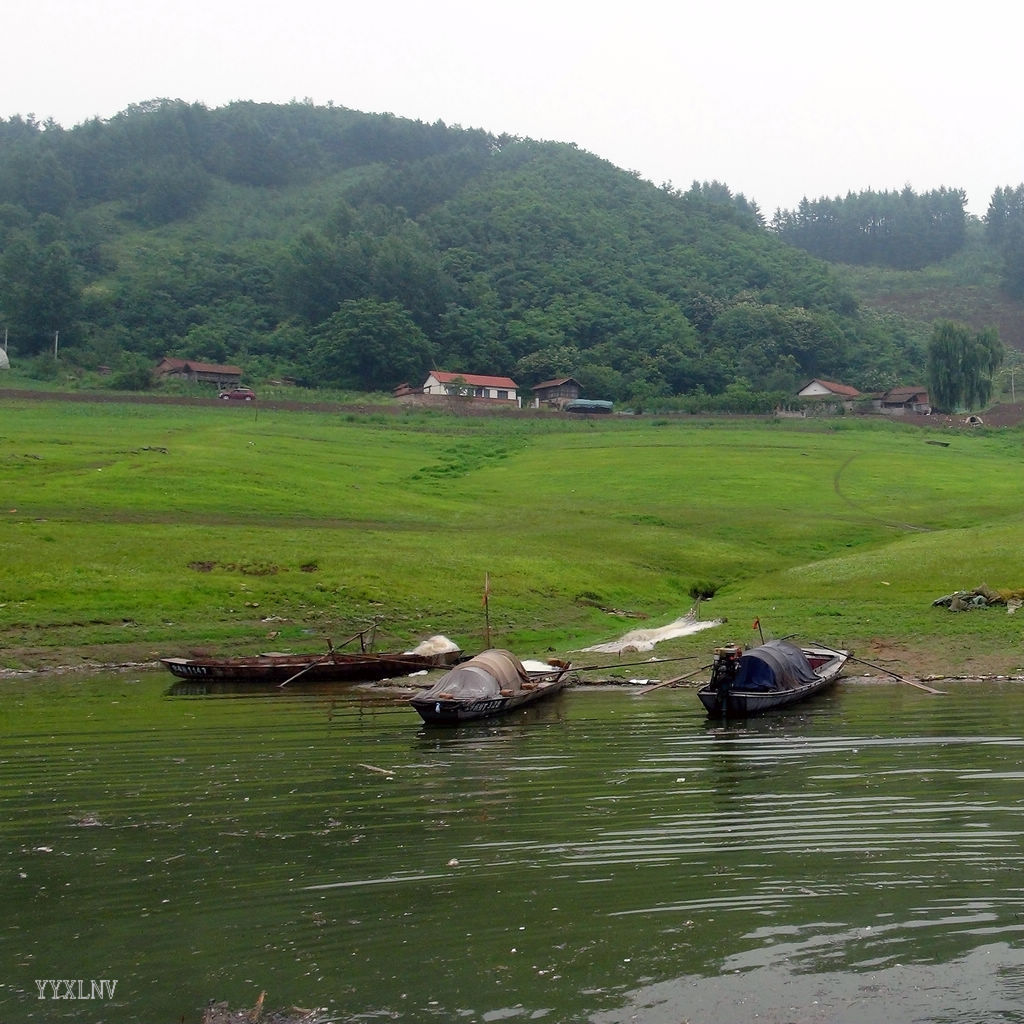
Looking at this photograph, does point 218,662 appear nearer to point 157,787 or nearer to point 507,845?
point 157,787

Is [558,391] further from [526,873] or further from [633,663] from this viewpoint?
[526,873]

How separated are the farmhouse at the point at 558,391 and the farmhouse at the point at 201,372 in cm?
4132

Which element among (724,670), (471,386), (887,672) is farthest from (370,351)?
(724,670)

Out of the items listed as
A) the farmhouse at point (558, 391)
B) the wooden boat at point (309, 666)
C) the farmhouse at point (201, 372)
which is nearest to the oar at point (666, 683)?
the wooden boat at point (309, 666)

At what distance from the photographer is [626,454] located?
9950 centimetres

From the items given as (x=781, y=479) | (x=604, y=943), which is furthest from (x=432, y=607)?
(x=781, y=479)

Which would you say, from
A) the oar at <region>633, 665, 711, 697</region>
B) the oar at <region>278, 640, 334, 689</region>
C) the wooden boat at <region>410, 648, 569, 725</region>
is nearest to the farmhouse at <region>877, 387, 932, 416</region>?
the oar at <region>633, 665, 711, 697</region>

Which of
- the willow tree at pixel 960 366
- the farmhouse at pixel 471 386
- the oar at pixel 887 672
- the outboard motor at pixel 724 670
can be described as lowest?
the oar at pixel 887 672

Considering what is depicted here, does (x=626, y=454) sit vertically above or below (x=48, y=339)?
below

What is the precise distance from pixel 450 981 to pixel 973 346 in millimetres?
153235

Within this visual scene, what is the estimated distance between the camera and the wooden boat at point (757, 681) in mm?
32781

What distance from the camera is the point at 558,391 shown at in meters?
166

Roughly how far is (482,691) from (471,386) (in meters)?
120

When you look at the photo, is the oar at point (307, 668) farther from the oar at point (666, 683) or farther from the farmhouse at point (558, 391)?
the farmhouse at point (558, 391)
